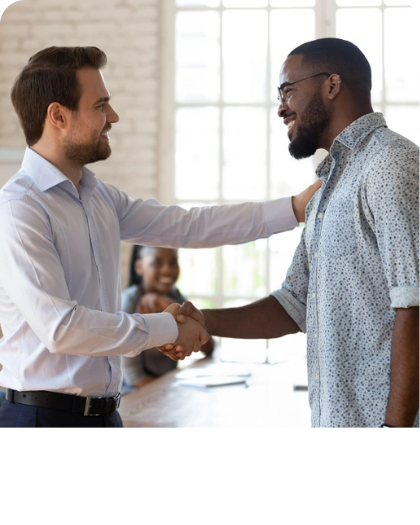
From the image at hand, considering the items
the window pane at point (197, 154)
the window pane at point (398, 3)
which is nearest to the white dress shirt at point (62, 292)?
the window pane at point (197, 154)

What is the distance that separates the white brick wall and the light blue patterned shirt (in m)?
3.63

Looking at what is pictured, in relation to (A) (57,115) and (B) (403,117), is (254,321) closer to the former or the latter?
(A) (57,115)

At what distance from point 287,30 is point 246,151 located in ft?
3.05

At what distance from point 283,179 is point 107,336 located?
Answer: 365 centimetres

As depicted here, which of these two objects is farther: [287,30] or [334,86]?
[287,30]

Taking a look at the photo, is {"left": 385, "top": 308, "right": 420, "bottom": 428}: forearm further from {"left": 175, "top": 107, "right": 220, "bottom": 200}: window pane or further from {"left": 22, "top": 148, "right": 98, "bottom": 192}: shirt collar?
{"left": 175, "top": 107, "right": 220, "bottom": 200}: window pane

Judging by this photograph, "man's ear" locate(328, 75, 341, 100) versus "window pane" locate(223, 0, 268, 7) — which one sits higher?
"window pane" locate(223, 0, 268, 7)

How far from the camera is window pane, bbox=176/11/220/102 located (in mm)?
5172

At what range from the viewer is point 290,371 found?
3.78 meters

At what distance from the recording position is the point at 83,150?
1.83 metres

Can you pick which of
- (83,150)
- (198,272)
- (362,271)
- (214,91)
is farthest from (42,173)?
(214,91)

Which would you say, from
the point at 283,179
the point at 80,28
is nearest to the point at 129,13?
the point at 80,28

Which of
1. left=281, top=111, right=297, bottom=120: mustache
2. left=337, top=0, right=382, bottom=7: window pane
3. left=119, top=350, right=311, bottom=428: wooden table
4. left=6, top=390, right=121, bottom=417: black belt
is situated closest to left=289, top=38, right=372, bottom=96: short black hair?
left=281, top=111, right=297, bottom=120: mustache
